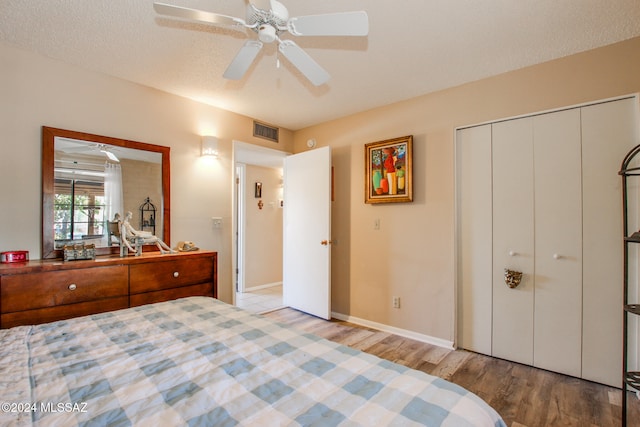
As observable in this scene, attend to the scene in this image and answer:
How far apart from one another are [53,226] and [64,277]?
0.56 meters

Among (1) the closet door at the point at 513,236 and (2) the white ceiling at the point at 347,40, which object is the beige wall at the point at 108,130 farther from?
(1) the closet door at the point at 513,236

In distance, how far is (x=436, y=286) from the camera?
9.54ft

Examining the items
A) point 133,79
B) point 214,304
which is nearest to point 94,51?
point 133,79

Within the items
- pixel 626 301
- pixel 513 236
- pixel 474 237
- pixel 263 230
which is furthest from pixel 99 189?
pixel 626 301

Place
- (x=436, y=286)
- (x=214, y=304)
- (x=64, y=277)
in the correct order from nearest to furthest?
1. (x=214, y=304)
2. (x=64, y=277)
3. (x=436, y=286)

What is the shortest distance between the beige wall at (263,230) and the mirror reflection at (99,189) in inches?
85.3

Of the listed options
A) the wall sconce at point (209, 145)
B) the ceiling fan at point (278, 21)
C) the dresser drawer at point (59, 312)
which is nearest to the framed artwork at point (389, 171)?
the wall sconce at point (209, 145)

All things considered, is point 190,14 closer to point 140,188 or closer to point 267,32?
point 267,32

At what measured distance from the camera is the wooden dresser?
190 cm

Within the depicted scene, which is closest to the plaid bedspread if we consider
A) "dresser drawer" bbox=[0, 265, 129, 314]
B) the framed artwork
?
"dresser drawer" bbox=[0, 265, 129, 314]

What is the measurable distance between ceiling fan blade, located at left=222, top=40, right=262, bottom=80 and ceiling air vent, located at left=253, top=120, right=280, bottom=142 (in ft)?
6.31

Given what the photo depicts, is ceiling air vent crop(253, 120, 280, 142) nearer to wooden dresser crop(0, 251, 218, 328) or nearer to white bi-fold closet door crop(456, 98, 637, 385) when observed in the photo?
wooden dresser crop(0, 251, 218, 328)

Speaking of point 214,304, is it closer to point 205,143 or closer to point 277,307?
point 205,143

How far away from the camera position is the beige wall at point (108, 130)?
2213mm
